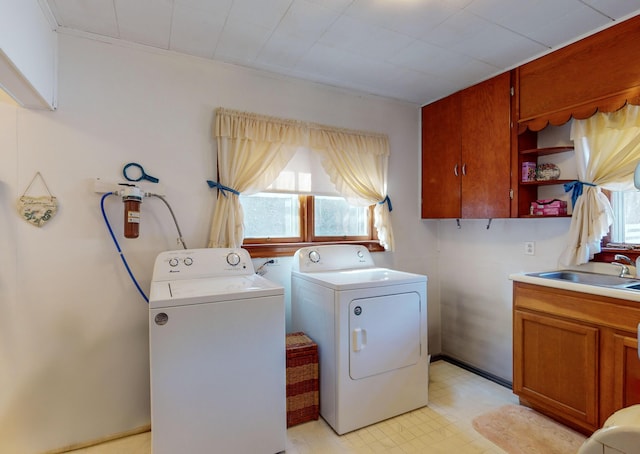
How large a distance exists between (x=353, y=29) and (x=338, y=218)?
1460mm

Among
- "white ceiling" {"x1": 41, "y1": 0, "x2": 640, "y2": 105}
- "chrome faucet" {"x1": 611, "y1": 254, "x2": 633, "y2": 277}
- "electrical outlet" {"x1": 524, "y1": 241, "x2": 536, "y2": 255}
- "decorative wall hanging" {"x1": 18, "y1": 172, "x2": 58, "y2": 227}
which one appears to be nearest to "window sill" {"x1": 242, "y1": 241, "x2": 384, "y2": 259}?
"decorative wall hanging" {"x1": 18, "y1": 172, "x2": 58, "y2": 227}

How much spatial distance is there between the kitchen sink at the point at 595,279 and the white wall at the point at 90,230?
244cm

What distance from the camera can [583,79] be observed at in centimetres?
202

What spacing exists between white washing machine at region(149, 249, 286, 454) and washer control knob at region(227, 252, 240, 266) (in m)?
0.31

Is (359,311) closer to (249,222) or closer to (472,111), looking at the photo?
(249,222)

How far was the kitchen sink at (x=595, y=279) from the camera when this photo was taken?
191 centimetres

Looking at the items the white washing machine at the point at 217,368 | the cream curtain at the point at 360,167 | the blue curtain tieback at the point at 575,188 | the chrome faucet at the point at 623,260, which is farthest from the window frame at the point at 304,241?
the chrome faucet at the point at 623,260

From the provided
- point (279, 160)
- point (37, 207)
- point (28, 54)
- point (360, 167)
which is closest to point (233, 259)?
point (279, 160)

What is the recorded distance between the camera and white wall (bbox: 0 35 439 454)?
188 cm

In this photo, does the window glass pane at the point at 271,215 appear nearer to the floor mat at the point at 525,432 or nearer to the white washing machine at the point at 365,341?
the white washing machine at the point at 365,341

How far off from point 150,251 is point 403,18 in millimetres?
2087

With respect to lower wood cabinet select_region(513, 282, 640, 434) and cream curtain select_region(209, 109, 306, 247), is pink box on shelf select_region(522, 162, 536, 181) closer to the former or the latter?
lower wood cabinet select_region(513, 282, 640, 434)

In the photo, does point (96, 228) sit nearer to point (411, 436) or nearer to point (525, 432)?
point (411, 436)

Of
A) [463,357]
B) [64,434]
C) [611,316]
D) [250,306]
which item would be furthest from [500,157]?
[64,434]
